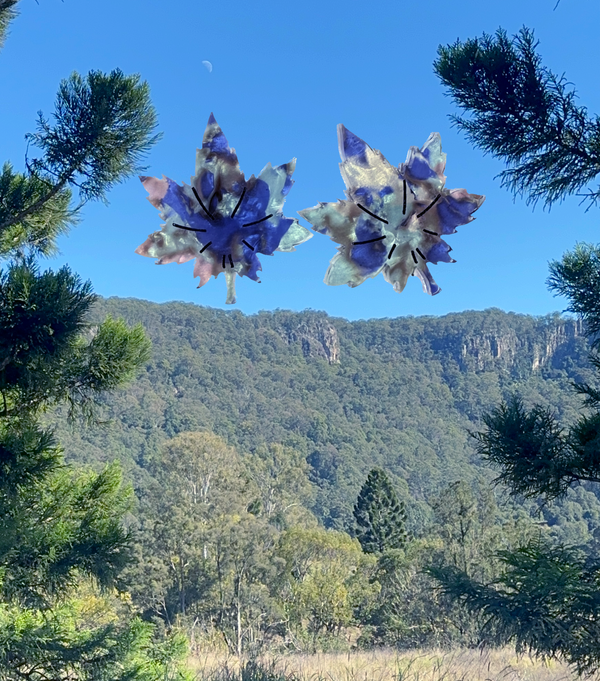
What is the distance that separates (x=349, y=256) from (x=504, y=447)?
308cm

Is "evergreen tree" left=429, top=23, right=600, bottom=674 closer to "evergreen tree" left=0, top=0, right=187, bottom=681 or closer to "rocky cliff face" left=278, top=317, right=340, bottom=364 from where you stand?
"rocky cliff face" left=278, top=317, right=340, bottom=364

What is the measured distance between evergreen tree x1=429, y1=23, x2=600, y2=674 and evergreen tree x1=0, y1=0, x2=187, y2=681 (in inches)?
68.4

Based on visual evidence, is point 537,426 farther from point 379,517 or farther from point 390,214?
point 379,517

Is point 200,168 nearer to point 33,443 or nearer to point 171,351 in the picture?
point 33,443

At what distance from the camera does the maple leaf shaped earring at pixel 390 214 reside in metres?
0.70

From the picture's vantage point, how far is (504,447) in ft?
11.3

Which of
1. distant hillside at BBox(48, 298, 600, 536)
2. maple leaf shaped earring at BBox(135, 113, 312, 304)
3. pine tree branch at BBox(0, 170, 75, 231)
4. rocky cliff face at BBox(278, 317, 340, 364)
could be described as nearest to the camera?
maple leaf shaped earring at BBox(135, 113, 312, 304)

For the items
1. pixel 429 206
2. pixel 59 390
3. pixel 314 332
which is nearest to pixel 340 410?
pixel 314 332

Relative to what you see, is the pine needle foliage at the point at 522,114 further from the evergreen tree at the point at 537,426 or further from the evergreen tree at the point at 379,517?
the evergreen tree at the point at 379,517

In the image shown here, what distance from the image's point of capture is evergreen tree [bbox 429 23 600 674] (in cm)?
262

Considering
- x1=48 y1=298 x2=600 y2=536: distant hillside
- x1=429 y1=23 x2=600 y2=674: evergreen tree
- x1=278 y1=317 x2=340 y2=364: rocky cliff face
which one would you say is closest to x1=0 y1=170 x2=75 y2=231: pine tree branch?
x1=278 y1=317 x2=340 y2=364: rocky cliff face

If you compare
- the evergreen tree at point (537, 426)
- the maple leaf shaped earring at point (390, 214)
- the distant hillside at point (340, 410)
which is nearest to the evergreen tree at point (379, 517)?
the distant hillside at point (340, 410)

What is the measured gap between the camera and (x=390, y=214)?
0.72 m

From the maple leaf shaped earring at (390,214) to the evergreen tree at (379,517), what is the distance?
32.9 meters
